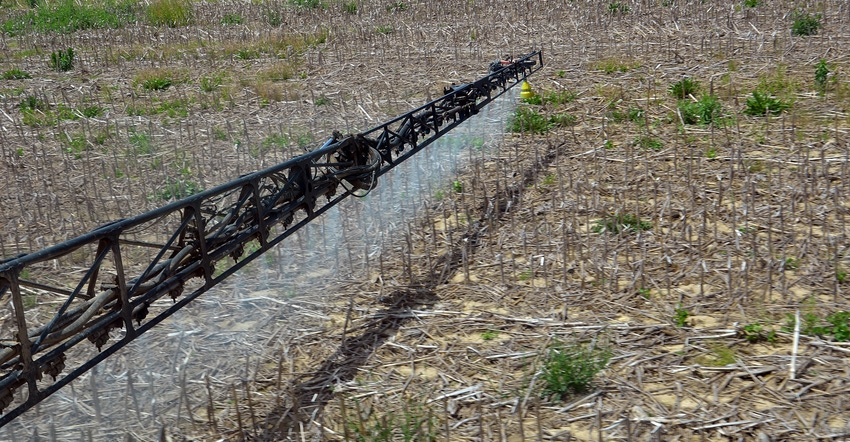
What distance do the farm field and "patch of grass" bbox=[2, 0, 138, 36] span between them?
4.84 meters

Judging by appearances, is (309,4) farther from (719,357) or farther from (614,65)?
(719,357)

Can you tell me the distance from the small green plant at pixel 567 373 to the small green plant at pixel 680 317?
76 cm

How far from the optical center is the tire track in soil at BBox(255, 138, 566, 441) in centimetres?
453

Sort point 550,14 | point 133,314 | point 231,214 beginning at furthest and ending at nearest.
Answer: point 550,14
point 231,214
point 133,314

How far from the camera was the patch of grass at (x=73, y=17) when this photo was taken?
19.3 m

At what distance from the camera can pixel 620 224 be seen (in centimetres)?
682

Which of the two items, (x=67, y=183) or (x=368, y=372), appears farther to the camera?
(x=67, y=183)

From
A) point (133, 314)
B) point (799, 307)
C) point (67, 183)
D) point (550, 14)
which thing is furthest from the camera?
point (550, 14)

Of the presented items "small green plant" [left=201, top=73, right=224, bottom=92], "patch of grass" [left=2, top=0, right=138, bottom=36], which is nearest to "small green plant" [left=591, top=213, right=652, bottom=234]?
"small green plant" [left=201, top=73, right=224, bottom=92]

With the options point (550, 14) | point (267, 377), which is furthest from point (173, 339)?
point (550, 14)

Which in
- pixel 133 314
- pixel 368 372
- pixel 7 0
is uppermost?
pixel 7 0

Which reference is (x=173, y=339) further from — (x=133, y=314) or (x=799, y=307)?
(x=799, y=307)

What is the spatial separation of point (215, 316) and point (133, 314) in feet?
4.92

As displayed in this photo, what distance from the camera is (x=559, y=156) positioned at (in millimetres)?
9023
